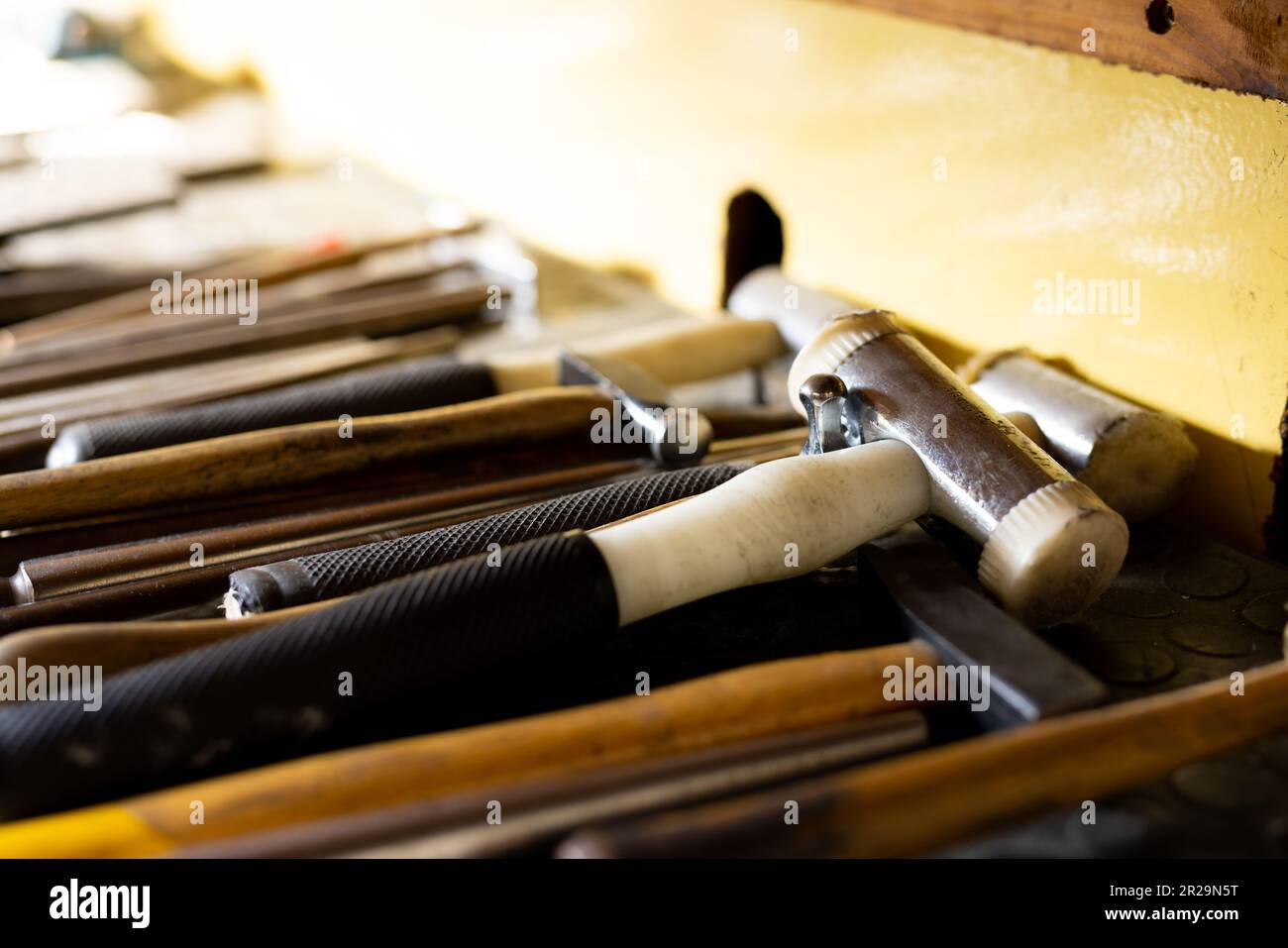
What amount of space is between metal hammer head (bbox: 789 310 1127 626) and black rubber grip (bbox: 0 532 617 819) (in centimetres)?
38

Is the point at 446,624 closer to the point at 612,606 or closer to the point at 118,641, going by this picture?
the point at 612,606

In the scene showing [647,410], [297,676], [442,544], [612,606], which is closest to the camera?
[297,676]

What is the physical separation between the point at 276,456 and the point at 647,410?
43 cm

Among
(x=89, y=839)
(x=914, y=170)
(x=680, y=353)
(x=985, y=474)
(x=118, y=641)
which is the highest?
(x=914, y=170)

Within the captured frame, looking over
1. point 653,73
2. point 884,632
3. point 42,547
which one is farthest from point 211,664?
point 653,73

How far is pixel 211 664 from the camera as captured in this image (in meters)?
0.95

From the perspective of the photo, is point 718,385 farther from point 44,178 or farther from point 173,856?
point 44,178

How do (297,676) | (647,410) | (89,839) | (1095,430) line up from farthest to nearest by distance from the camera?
1. (647,410)
2. (1095,430)
3. (297,676)
4. (89,839)

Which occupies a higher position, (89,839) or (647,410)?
(647,410)

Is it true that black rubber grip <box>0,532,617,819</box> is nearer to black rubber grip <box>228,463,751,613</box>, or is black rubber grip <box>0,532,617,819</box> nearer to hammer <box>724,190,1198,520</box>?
black rubber grip <box>228,463,751,613</box>

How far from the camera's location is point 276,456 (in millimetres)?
1401

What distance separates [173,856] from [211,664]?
0.16 m

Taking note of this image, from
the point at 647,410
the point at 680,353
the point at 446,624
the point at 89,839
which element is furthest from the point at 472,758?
the point at 680,353

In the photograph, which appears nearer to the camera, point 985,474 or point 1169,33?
point 985,474
